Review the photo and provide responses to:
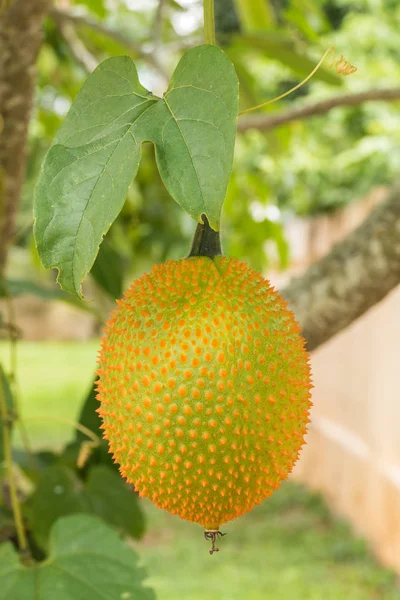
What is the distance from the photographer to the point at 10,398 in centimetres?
124

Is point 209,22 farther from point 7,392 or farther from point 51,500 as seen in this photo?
point 51,500

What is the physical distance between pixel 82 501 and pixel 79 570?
13.8 inches

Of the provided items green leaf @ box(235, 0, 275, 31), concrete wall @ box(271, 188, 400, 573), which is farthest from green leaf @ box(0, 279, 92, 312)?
concrete wall @ box(271, 188, 400, 573)

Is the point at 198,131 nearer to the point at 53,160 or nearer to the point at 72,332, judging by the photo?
the point at 53,160

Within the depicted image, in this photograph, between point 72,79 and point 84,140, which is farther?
point 72,79

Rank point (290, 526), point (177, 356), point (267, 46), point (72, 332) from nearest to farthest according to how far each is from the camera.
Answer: point (177, 356)
point (267, 46)
point (290, 526)
point (72, 332)

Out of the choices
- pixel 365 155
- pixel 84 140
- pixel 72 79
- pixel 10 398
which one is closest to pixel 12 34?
pixel 10 398

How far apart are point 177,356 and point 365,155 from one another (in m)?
6.63

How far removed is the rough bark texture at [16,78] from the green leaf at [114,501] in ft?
1.66

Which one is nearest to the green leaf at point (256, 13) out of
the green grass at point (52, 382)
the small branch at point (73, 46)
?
the small branch at point (73, 46)

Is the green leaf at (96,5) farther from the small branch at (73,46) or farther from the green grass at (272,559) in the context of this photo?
the green grass at (272,559)

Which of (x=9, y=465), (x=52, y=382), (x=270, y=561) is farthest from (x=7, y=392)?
(x=52, y=382)

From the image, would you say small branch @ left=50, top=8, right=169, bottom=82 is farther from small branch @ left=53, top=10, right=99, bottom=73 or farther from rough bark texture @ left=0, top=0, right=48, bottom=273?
rough bark texture @ left=0, top=0, right=48, bottom=273

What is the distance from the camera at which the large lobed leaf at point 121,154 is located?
1.92 ft
